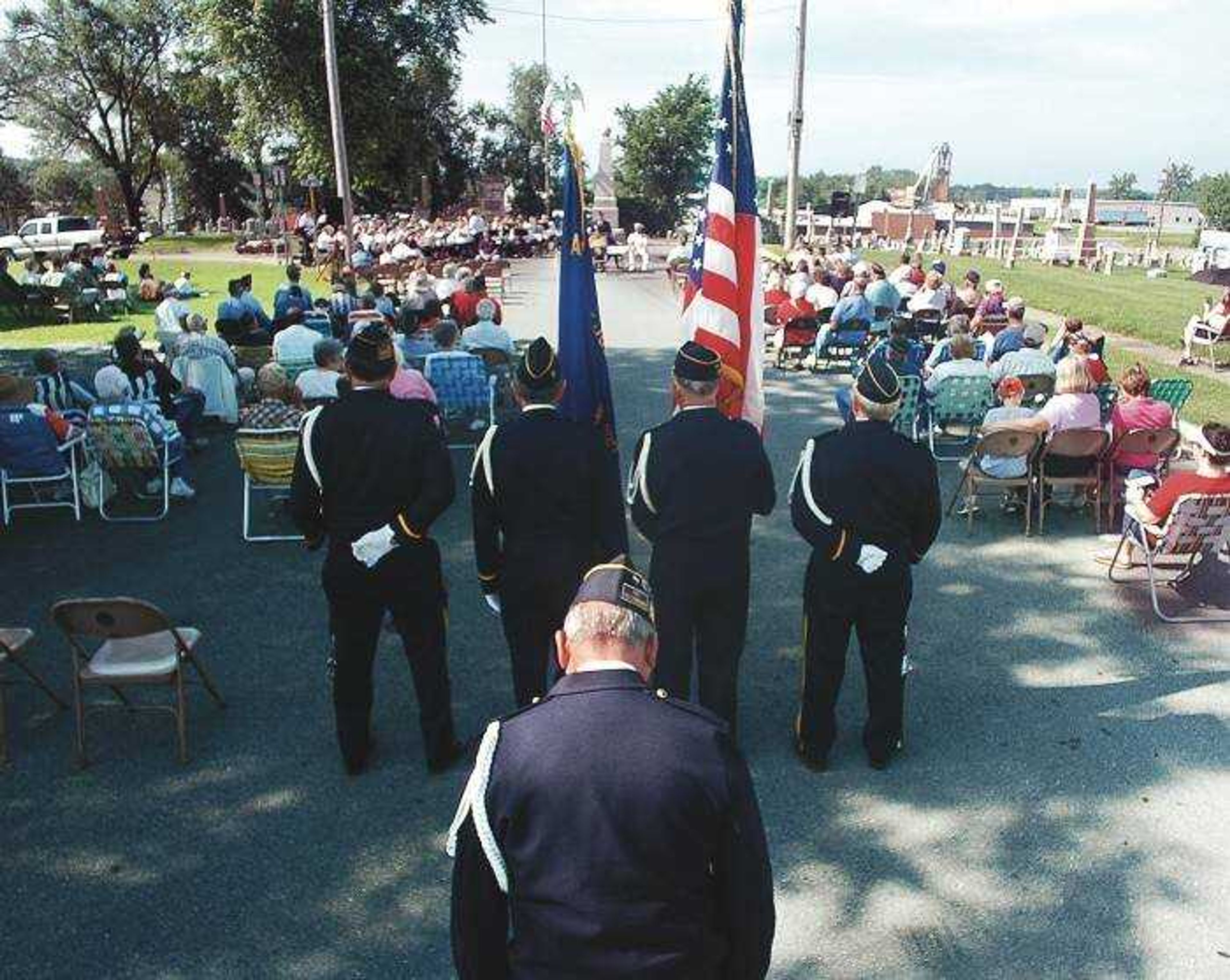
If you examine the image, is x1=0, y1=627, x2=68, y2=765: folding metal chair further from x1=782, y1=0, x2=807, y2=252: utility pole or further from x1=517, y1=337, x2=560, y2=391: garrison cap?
x1=782, y1=0, x2=807, y2=252: utility pole

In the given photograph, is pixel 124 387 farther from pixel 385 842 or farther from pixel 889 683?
pixel 889 683

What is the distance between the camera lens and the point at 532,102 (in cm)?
5491

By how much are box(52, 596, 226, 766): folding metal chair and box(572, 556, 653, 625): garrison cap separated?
2.97 meters

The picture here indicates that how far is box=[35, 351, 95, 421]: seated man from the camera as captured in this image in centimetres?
892

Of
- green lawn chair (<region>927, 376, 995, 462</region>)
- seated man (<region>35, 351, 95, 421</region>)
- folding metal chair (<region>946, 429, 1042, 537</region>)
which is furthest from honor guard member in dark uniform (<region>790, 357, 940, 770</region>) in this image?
seated man (<region>35, 351, 95, 421</region>)

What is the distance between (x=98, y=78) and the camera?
4634 cm

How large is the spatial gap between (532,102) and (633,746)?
57953mm

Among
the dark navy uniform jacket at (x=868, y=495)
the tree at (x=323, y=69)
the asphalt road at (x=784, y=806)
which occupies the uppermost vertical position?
the tree at (x=323, y=69)

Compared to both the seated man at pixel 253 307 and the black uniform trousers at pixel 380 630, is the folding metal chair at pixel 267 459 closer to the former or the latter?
the black uniform trousers at pixel 380 630

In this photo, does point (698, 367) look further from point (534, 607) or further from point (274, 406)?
point (274, 406)

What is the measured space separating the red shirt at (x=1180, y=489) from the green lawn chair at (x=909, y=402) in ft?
10.5


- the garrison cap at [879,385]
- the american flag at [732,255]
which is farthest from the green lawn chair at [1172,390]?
the garrison cap at [879,385]

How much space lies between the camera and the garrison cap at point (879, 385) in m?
4.20

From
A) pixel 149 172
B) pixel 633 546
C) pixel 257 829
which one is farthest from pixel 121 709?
pixel 149 172
